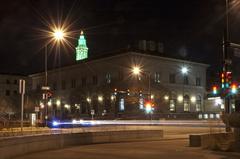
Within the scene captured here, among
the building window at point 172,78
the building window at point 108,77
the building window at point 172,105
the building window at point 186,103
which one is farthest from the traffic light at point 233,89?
the building window at point 186,103

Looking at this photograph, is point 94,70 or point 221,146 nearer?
point 221,146

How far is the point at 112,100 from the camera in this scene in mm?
96875

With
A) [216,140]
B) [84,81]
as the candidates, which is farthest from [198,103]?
[216,140]

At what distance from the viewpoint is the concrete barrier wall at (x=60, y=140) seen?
17839 millimetres

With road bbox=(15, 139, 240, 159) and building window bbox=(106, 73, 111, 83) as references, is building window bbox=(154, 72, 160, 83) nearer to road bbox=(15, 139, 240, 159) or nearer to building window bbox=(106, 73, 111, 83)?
building window bbox=(106, 73, 111, 83)

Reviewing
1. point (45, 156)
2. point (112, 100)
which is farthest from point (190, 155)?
point (112, 100)

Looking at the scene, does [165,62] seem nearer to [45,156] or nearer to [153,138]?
[153,138]

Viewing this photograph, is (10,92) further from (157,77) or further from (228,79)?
(228,79)

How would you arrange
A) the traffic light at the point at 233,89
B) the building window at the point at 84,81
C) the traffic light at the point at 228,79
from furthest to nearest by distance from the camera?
the building window at the point at 84,81 < the traffic light at the point at 233,89 < the traffic light at the point at 228,79

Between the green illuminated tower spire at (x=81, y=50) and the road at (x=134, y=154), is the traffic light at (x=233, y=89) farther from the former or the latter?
the green illuminated tower spire at (x=81, y=50)

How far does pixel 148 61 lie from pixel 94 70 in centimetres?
1469

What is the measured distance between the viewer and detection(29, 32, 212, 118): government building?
94.5 m

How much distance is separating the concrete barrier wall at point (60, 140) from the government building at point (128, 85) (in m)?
54.2

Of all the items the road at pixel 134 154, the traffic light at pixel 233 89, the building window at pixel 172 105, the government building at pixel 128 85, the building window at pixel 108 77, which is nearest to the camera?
the road at pixel 134 154
